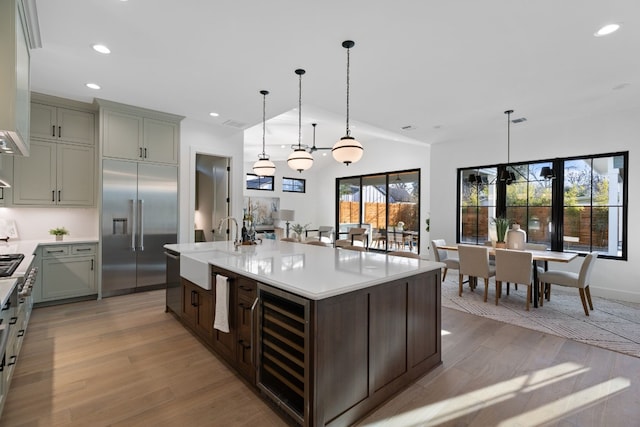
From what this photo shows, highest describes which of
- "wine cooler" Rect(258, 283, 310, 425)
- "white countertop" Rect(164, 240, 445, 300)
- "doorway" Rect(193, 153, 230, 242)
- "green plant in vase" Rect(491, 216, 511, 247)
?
"doorway" Rect(193, 153, 230, 242)

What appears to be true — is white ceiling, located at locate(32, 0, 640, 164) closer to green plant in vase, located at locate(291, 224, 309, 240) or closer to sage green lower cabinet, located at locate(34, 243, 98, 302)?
sage green lower cabinet, located at locate(34, 243, 98, 302)

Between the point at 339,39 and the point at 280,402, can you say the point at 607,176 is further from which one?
the point at 280,402

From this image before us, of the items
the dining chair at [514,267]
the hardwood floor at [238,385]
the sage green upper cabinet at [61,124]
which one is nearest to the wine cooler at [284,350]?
the hardwood floor at [238,385]

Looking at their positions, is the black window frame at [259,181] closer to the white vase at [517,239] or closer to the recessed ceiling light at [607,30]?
the white vase at [517,239]

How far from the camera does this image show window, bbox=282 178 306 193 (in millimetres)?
10640

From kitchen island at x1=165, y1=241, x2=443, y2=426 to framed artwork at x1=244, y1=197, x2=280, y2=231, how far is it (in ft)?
23.7

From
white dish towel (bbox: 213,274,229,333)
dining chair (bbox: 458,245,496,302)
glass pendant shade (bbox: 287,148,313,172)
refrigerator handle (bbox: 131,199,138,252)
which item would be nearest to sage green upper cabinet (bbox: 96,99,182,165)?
refrigerator handle (bbox: 131,199,138,252)

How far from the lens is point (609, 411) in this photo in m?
2.03

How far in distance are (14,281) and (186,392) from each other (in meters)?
1.34

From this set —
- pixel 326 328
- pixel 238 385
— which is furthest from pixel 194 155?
pixel 326 328

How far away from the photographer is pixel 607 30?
2.61m

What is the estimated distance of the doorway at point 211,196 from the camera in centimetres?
583

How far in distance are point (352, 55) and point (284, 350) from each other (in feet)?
8.73

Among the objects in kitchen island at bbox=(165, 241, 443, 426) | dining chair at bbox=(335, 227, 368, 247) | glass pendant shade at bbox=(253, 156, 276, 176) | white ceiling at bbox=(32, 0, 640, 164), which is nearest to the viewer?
kitchen island at bbox=(165, 241, 443, 426)
